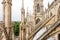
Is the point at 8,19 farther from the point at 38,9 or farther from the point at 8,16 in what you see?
the point at 38,9

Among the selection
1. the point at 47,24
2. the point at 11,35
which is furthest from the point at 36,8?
the point at 11,35

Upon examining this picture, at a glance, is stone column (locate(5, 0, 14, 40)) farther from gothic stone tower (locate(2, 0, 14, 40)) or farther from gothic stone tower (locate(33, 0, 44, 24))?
gothic stone tower (locate(33, 0, 44, 24))

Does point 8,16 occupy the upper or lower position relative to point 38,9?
A: upper

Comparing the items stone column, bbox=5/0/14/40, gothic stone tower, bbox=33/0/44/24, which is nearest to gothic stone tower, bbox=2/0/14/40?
stone column, bbox=5/0/14/40

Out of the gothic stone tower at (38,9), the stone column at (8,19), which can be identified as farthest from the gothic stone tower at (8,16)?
the gothic stone tower at (38,9)

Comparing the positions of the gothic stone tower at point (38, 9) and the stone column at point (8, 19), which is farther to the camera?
the gothic stone tower at point (38, 9)

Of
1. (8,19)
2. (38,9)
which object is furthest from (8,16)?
(38,9)

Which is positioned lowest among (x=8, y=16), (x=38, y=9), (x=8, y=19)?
(x=38, y=9)

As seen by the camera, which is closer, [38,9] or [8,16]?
[8,16]

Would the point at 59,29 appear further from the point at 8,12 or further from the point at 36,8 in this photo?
the point at 36,8

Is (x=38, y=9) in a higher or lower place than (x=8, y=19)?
lower

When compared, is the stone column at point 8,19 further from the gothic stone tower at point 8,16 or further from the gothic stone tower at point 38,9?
the gothic stone tower at point 38,9

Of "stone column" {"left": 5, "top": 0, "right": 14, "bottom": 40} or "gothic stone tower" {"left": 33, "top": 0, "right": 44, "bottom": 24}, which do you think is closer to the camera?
"stone column" {"left": 5, "top": 0, "right": 14, "bottom": 40}

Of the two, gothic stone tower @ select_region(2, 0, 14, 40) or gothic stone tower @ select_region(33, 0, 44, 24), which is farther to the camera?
gothic stone tower @ select_region(33, 0, 44, 24)
